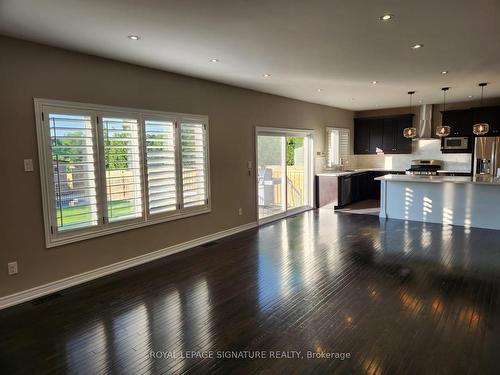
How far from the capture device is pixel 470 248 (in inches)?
190

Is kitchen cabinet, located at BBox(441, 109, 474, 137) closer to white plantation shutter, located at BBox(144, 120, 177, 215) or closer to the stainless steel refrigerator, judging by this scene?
the stainless steel refrigerator

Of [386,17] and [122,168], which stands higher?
[386,17]

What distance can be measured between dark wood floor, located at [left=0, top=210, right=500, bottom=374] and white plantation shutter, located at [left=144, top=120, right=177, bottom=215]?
843 mm

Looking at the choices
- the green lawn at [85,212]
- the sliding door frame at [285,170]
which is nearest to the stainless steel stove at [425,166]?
the sliding door frame at [285,170]

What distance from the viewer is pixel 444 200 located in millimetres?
6422


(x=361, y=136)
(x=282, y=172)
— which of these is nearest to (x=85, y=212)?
(x=282, y=172)

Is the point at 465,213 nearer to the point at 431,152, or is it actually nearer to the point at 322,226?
the point at 322,226

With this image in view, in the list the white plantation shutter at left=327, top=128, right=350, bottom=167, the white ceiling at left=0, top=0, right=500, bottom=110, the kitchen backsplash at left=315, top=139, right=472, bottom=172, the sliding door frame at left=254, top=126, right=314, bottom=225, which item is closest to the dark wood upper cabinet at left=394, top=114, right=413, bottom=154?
the kitchen backsplash at left=315, top=139, right=472, bottom=172

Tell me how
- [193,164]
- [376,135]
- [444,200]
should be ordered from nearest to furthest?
[193,164] < [444,200] < [376,135]

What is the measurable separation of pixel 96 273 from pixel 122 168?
1.36 metres

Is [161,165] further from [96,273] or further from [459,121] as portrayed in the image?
[459,121]

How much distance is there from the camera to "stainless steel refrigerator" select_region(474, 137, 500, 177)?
7.85 m

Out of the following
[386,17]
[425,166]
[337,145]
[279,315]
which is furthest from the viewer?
[337,145]

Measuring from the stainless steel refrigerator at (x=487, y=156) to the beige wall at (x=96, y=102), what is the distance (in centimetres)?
593
